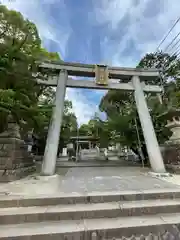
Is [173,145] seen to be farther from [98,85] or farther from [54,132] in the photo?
[54,132]

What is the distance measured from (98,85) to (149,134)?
272 cm

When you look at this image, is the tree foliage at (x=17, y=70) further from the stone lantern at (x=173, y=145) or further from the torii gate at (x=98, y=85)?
the stone lantern at (x=173, y=145)

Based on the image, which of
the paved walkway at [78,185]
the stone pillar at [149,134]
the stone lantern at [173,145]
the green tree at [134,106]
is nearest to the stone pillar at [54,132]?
the paved walkway at [78,185]

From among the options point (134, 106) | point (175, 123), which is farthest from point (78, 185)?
point (134, 106)

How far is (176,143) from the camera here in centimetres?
571

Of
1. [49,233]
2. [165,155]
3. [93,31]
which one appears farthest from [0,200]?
[93,31]

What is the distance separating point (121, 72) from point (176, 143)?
11.5 feet

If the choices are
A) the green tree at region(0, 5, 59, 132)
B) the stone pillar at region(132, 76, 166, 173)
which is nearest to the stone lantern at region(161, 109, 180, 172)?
the stone pillar at region(132, 76, 166, 173)

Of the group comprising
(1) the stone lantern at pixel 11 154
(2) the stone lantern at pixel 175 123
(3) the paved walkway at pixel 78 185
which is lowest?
(3) the paved walkway at pixel 78 185

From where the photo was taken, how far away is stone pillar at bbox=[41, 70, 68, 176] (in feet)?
16.5

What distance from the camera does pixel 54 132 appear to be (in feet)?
17.8

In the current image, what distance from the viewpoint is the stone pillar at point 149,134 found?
17.6 feet

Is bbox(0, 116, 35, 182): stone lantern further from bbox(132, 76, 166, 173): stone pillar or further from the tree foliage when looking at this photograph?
bbox(132, 76, 166, 173): stone pillar

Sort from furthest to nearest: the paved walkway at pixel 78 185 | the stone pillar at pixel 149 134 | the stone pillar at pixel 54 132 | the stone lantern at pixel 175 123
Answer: the stone lantern at pixel 175 123 < the stone pillar at pixel 149 134 < the stone pillar at pixel 54 132 < the paved walkway at pixel 78 185
